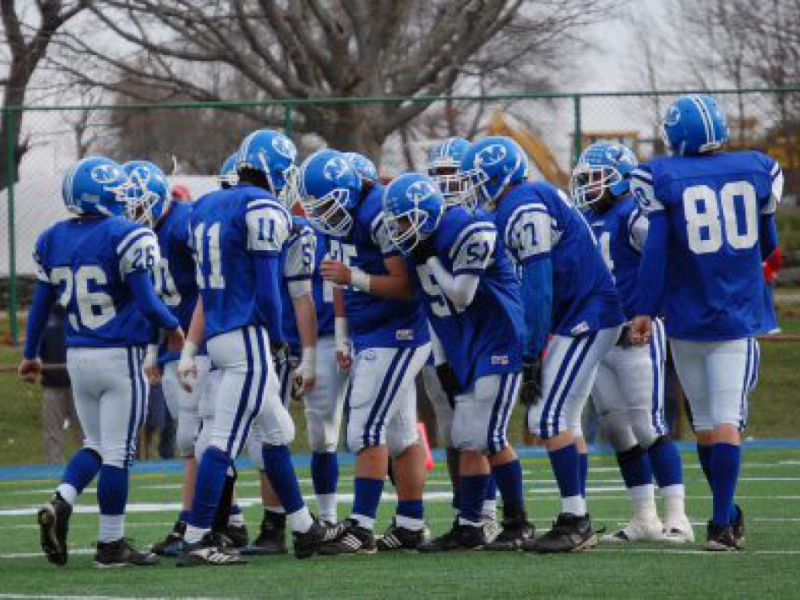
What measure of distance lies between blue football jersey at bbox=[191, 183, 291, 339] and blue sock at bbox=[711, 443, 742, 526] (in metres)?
2.13

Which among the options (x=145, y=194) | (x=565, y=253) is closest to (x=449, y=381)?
(x=565, y=253)

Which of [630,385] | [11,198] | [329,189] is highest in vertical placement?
[11,198]

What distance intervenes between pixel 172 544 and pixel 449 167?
2.38 m

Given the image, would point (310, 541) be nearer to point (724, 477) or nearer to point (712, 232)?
point (724, 477)

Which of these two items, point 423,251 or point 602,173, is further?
point 602,173

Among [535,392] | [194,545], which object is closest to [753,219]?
[535,392]

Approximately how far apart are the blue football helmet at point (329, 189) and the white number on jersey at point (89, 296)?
105cm

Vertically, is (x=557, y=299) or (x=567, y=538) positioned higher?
(x=557, y=299)

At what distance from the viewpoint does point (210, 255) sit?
9.30m

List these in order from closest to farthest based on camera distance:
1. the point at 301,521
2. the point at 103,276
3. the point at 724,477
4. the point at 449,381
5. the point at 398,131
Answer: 1. the point at 724,477
2. the point at 103,276
3. the point at 301,521
4. the point at 449,381
5. the point at 398,131

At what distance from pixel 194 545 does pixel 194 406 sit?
4.23 ft

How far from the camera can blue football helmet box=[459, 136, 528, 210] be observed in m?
9.55

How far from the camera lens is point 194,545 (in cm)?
923

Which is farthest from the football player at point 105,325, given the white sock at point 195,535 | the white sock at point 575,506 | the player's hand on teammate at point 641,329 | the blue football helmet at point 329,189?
the player's hand on teammate at point 641,329
